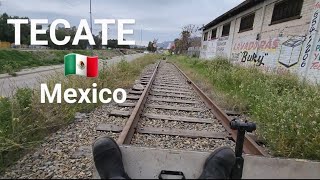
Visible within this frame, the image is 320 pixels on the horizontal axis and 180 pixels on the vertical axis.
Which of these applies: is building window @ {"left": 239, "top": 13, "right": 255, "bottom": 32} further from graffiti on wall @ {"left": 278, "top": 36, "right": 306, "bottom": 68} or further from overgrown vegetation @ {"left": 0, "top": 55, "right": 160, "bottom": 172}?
overgrown vegetation @ {"left": 0, "top": 55, "right": 160, "bottom": 172}

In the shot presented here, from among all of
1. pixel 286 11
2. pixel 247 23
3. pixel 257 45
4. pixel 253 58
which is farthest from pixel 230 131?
pixel 247 23

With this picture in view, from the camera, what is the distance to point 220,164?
6.95 ft

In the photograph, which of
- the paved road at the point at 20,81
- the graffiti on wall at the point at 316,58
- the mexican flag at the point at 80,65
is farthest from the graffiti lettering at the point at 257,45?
the mexican flag at the point at 80,65

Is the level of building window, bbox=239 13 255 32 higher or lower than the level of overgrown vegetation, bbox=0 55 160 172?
higher

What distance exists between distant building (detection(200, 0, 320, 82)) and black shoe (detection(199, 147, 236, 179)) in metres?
5.83

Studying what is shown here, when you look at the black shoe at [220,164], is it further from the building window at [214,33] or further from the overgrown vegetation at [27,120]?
the building window at [214,33]

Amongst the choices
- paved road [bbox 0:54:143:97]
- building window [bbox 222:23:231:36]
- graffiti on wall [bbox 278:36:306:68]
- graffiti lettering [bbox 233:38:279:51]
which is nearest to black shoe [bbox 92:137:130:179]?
paved road [bbox 0:54:143:97]

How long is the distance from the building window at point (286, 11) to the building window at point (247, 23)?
101 inches

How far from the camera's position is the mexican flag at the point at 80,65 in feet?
21.5

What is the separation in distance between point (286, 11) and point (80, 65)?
8101 millimetres

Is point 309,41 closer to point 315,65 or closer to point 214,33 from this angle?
point 315,65

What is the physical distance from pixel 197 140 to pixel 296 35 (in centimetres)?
708

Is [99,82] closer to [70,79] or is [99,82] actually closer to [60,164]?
[70,79]

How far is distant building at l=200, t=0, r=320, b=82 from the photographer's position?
786cm
